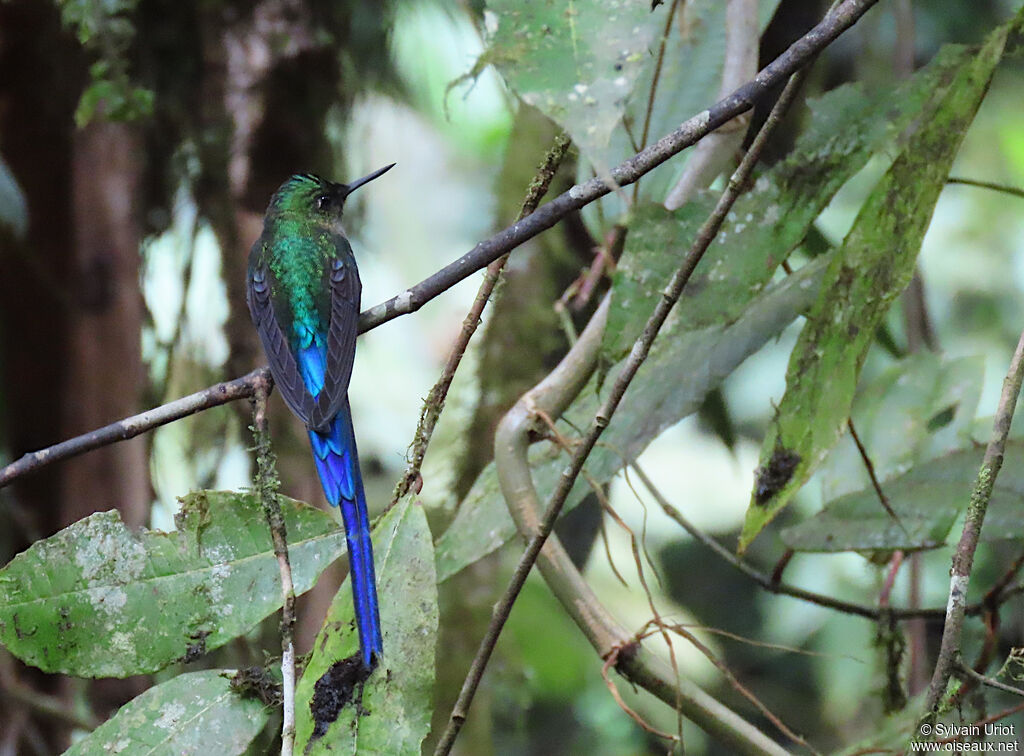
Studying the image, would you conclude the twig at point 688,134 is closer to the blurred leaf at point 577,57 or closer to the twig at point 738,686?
the blurred leaf at point 577,57

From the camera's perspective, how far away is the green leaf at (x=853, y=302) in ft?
4.17

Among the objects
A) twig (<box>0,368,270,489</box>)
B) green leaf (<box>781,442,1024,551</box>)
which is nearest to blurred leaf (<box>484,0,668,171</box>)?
twig (<box>0,368,270,489</box>)

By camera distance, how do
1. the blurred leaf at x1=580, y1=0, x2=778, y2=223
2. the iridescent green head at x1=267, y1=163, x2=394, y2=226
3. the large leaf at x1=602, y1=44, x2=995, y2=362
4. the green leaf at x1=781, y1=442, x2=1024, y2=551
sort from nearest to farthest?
1. the large leaf at x1=602, y1=44, x2=995, y2=362
2. the green leaf at x1=781, y1=442, x2=1024, y2=551
3. the blurred leaf at x1=580, y1=0, x2=778, y2=223
4. the iridescent green head at x1=267, y1=163, x2=394, y2=226

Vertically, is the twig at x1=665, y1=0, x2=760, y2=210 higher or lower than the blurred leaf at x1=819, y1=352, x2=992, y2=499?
higher

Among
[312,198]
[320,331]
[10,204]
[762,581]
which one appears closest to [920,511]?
[762,581]

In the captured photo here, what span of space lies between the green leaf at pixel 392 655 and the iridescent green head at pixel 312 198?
0.96 m

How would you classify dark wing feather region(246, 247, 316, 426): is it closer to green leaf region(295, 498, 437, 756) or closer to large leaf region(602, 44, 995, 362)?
green leaf region(295, 498, 437, 756)

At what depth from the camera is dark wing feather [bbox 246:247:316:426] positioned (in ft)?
4.91

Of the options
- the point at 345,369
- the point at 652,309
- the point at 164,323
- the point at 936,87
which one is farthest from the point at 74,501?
the point at 936,87

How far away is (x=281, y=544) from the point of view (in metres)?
1.21

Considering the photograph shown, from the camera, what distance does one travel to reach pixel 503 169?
9.33 ft

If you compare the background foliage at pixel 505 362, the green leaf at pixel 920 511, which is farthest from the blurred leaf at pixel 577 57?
the green leaf at pixel 920 511

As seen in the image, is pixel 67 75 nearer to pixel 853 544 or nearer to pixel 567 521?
pixel 567 521

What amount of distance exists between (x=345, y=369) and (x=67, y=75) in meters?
1.68
